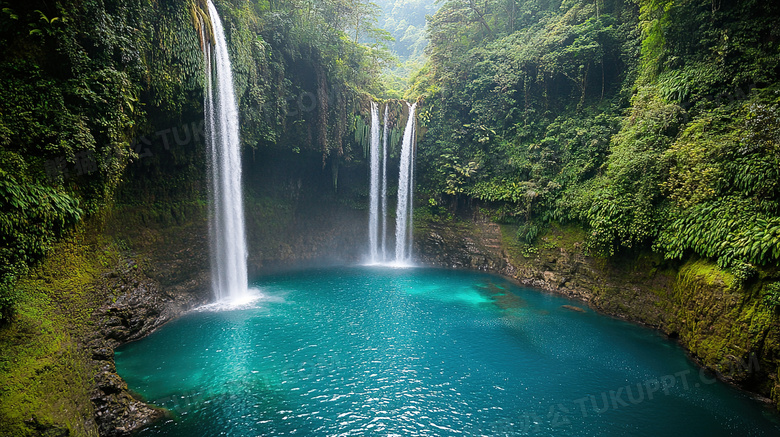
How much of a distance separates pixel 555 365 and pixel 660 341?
155 inches

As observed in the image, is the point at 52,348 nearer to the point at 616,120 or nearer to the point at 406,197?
the point at 406,197

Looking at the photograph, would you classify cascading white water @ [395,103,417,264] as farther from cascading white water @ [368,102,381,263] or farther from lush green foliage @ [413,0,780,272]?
cascading white water @ [368,102,381,263]

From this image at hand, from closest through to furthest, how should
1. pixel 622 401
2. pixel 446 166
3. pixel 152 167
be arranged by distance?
1. pixel 622 401
2. pixel 152 167
3. pixel 446 166

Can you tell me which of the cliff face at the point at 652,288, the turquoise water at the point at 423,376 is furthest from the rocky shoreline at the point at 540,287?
the turquoise water at the point at 423,376

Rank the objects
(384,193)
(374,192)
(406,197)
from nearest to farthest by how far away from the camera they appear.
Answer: (406,197) → (374,192) → (384,193)

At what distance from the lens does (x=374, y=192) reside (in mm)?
21938

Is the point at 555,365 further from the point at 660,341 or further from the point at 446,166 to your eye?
the point at 446,166

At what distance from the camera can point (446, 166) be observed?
20391mm

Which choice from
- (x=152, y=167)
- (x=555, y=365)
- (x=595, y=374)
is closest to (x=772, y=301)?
(x=595, y=374)

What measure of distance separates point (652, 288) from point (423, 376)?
8384 millimetres

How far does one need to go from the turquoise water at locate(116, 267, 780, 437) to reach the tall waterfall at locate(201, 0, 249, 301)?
243 centimetres

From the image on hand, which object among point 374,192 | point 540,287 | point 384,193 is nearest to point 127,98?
point 374,192

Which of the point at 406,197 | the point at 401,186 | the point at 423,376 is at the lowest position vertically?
the point at 423,376

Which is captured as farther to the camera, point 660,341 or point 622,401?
point 660,341
